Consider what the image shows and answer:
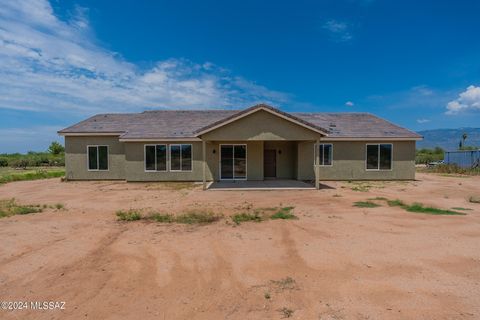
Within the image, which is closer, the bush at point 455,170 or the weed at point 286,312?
the weed at point 286,312

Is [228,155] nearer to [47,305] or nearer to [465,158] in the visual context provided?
[47,305]

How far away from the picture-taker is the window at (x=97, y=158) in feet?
61.2

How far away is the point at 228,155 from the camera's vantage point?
17.2m

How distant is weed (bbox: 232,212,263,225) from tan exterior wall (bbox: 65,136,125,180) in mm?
12976

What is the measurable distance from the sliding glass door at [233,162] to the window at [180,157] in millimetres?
2085

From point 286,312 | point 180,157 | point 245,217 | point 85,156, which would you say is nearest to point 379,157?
point 180,157

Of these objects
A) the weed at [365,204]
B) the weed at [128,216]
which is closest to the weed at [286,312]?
the weed at [128,216]

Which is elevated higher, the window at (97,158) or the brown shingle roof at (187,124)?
the brown shingle roof at (187,124)

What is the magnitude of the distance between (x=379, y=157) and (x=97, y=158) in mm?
18530

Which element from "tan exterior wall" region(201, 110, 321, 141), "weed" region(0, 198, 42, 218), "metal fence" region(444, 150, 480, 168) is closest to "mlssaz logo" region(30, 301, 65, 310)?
"weed" region(0, 198, 42, 218)

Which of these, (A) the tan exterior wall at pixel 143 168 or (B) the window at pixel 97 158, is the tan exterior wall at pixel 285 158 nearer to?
(A) the tan exterior wall at pixel 143 168

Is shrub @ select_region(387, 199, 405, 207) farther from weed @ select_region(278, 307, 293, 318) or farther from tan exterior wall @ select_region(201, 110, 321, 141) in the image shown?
weed @ select_region(278, 307, 293, 318)

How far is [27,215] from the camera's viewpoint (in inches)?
338

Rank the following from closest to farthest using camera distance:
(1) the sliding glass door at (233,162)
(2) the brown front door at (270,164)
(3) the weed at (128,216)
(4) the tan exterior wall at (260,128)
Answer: (3) the weed at (128,216), (4) the tan exterior wall at (260,128), (1) the sliding glass door at (233,162), (2) the brown front door at (270,164)
